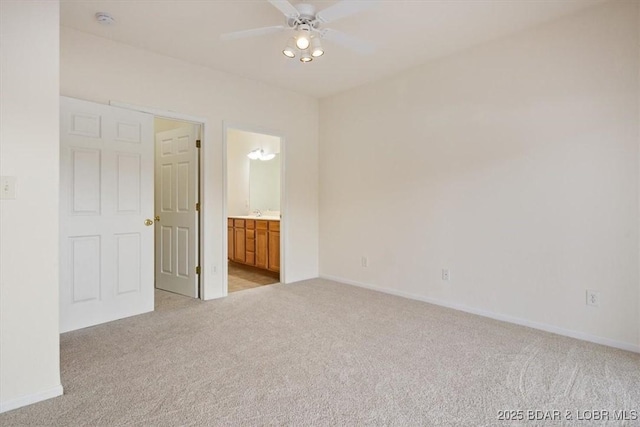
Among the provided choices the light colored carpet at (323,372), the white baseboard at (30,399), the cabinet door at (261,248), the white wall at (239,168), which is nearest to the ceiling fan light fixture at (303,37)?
the light colored carpet at (323,372)

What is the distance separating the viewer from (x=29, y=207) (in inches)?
72.3

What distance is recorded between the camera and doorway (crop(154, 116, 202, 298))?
387 centimetres

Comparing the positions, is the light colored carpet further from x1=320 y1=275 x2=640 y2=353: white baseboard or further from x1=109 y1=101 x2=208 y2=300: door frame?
x1=109 y1=101 x2=208 y2=300: door frame

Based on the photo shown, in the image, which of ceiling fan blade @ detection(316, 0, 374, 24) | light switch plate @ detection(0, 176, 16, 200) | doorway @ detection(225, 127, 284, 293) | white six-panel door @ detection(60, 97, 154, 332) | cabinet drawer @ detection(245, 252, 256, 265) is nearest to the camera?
light switch plate @ detection(0, 176, 16, 200)

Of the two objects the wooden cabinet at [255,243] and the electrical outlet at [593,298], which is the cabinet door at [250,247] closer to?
the wooden cabinet at [255,243]

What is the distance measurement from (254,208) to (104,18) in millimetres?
4017

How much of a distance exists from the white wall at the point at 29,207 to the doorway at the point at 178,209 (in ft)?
6.14

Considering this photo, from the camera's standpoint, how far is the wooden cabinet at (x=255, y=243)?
4984 mm

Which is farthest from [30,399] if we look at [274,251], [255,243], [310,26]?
[255,243]

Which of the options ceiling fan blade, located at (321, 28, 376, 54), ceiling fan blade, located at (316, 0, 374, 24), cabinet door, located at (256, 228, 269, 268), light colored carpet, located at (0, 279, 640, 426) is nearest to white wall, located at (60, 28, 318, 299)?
cabinet door, located at (256, 228, 269, 268)

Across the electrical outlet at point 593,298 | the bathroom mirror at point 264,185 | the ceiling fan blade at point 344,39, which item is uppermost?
the ceiling fan blade at point 344,39

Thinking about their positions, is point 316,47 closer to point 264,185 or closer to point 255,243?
point 255,243

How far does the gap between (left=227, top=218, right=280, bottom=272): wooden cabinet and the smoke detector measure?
9.51ft

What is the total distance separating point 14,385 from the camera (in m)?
1.80
